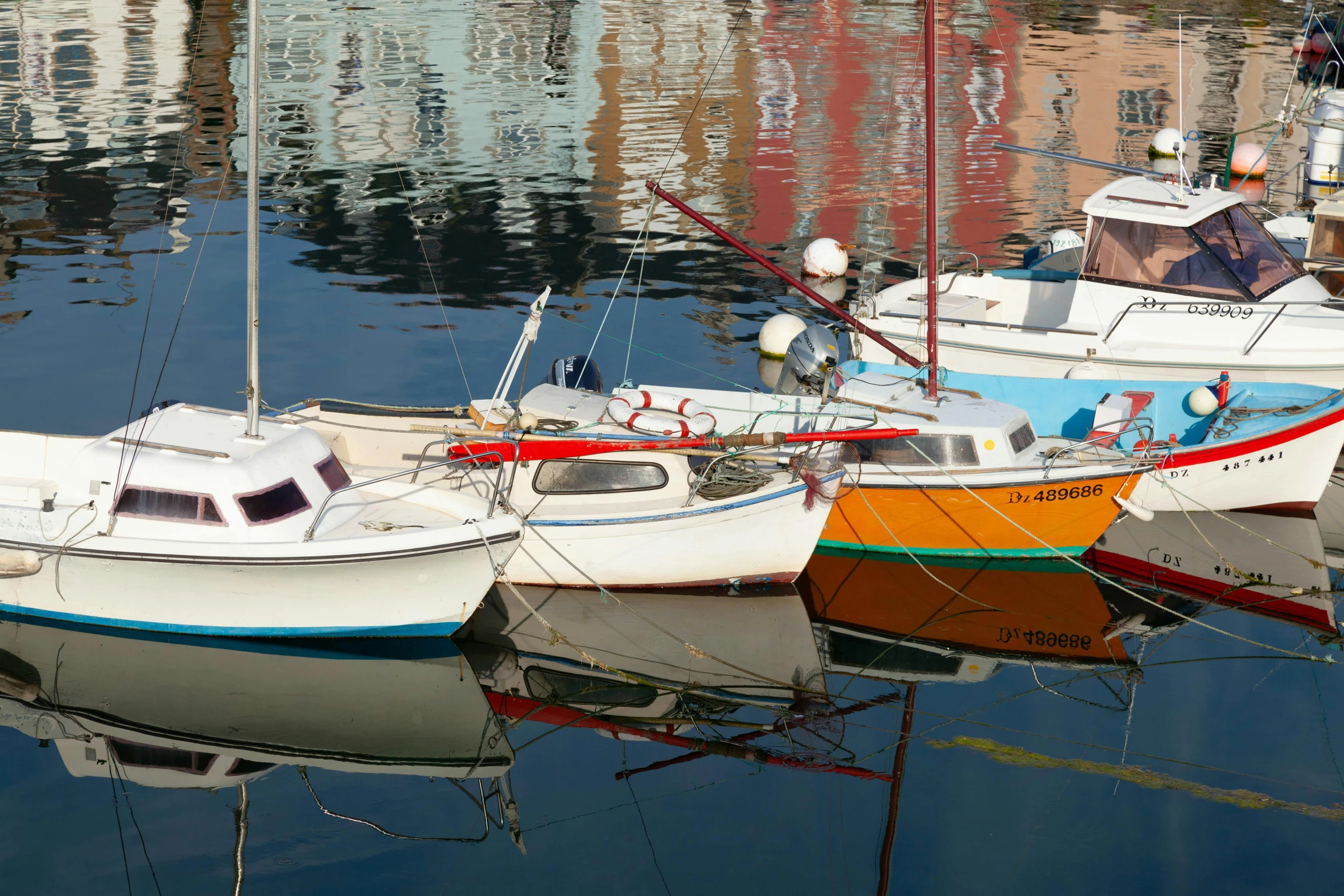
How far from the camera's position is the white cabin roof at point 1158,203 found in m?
17.5

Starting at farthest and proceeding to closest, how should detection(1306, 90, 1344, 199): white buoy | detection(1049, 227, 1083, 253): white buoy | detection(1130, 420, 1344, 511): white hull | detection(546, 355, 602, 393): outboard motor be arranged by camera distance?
detection(1306, 90, 1344, 199): white buoy → detection(1049, 227, 1083, 253): white buoy → detection(546, 355, 602, 393): outboard motor → detection(1130, 420, 1344, 511): white hull

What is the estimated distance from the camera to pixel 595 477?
14562 mm

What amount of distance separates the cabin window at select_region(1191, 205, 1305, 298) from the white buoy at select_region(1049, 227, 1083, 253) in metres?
4.00

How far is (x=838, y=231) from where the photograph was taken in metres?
28.5

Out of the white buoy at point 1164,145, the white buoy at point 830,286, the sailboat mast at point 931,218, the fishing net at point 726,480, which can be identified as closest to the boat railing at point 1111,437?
the sailboat mast at point 931,218

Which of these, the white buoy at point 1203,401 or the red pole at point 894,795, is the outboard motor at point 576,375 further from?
the white buoy at point 1203,401

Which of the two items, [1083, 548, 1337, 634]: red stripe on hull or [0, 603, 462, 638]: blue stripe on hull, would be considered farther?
[1083, 548, 1337, 634]: red stripe on hull

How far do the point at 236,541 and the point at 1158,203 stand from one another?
1236 cm

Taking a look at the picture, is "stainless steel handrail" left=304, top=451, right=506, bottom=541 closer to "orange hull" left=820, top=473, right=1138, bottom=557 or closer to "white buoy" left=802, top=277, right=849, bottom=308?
"orange hull" left=820, top=473, right=1138, bottom=557

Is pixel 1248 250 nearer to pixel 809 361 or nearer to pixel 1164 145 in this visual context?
pixel 809 361

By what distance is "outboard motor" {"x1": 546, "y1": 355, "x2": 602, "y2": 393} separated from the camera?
16.5 m

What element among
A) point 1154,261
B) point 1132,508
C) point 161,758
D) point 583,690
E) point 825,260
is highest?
point 1154,261

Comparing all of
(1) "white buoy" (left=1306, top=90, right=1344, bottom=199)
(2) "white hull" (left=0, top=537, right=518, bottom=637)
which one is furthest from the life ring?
(1) "white buoy" (left=1306, top=90, right=1344, bottom=199)

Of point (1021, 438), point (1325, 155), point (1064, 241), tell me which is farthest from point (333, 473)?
point (1325, 155)
